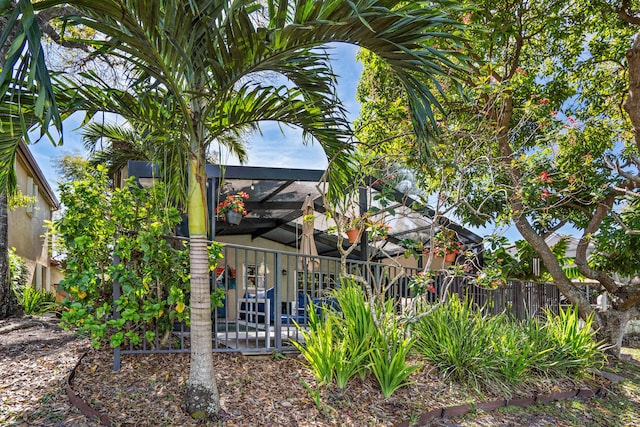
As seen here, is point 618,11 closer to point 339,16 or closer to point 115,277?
point 339,16

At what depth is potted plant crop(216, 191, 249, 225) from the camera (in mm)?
6930

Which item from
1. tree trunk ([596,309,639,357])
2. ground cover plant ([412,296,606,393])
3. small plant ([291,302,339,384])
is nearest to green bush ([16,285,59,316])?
small plant ([291,302,339,384])

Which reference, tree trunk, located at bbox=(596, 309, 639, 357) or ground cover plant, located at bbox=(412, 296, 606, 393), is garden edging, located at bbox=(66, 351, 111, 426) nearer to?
ground cover plant, located at bbox=(412, 296, 606, 393)

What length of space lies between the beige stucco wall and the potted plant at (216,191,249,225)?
7.06m

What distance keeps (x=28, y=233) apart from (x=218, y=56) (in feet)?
46.6

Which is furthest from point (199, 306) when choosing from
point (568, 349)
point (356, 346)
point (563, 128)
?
point (563, 128)

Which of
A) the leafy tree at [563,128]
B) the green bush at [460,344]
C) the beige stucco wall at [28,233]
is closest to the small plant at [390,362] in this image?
the green bush at [460,344]

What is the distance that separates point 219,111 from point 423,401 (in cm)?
373

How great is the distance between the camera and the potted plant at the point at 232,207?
22.7ft

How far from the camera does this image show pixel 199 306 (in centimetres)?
385

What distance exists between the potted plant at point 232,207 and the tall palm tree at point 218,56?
2.43 metres

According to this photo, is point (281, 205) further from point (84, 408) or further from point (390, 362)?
point (84, 408)

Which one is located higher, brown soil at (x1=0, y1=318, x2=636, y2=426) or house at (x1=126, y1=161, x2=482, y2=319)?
house at (x1=126, y1=161, x2=482, y2=319)

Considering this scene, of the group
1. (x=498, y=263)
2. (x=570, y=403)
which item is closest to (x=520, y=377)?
(x=570, y=403)
